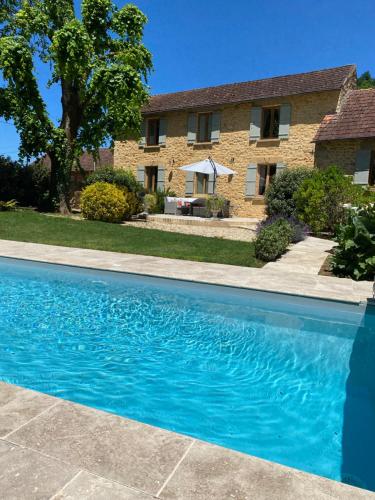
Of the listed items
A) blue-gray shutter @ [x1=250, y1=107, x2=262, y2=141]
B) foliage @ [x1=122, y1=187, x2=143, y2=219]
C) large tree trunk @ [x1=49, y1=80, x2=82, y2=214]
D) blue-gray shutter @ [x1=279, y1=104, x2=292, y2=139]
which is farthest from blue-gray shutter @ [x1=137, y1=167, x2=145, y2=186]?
blue-gray shutter @ [x1=279, y1=104, x2=292, y2=139]

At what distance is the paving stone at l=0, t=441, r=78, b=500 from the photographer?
1.84 m

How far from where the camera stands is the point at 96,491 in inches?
73.9

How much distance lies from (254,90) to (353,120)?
5.12m

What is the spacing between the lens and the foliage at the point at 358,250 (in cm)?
816

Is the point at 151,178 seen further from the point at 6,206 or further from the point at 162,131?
the point at 6,206

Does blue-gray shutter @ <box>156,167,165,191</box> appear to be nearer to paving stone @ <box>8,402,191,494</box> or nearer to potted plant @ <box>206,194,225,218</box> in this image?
potted plant @ <box>206,194,225,218</box>

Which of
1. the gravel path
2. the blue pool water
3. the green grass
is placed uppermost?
the gravel path

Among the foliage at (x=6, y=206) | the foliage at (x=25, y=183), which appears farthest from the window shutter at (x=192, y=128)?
the foliage at (x=6, y=206)

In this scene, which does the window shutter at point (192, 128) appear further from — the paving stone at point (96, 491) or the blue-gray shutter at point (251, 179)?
the paving stone at point (96, 491)

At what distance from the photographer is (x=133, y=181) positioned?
Answer: 1802 cm

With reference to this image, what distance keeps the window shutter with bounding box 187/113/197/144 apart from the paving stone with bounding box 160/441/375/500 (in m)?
19.7

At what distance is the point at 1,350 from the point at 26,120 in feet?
47.0

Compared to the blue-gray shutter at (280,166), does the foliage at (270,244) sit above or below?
below

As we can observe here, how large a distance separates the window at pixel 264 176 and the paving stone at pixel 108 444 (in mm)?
17612
